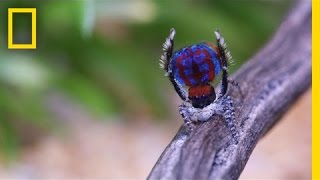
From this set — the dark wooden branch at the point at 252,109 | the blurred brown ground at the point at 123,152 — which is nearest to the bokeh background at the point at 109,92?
the blurred brown ground at the point at 123,152

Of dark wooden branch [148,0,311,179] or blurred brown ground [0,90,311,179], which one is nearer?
dark wooden branch [148,0,311,179]

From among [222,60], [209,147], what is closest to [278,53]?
[222,60]

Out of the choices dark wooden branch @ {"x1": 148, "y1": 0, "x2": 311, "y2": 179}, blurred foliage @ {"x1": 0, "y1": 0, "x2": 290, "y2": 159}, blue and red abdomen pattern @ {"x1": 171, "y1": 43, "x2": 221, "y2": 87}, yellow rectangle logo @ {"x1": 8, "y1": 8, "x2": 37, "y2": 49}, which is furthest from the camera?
blurred foliage @ {"x1": 0, "y1": 0, "x2": 290, "y2": 159}

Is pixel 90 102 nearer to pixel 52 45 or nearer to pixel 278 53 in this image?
pixel 52 45

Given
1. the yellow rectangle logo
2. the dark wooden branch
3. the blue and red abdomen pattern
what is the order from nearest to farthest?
the dark wooden branch, the blue and red abdomen pattern, the yellow rectangle logo

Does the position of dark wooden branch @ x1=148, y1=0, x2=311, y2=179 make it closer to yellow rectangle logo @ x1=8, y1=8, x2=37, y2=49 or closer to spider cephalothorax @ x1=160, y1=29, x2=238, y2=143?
spider cephalothorax @ x1=160, y1=29, x2=238, y2=143

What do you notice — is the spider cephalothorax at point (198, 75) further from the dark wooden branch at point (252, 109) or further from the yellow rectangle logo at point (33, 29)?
the yellow rectangle logo at point (33, 29)

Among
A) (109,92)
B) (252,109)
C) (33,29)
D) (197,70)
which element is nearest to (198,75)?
(197,70)

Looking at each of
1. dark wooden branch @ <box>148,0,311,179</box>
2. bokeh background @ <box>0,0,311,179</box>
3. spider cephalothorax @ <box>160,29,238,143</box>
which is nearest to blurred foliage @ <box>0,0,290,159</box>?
bokeh background @ <box>0,0,311,179</box>
